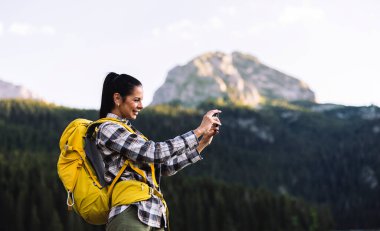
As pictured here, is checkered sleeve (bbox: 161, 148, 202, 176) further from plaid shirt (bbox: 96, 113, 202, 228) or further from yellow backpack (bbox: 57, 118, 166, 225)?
yellow backpack (bbox: 57, 118, 166, 225)

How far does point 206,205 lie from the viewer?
157m

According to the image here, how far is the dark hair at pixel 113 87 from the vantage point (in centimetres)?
632

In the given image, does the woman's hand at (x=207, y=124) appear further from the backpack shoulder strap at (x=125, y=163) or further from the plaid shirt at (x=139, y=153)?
the backpack shoulder strap at (x=125, y=163)

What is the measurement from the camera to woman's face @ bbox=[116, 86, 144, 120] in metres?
6.30

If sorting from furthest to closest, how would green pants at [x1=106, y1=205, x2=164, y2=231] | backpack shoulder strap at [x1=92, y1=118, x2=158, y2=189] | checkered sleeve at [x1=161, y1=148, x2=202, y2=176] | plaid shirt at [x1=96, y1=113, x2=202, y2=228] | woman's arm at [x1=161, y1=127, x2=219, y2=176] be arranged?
checkered sleeve at [x1=161, y1=148, x2=202, y2=176], woman's arm at [x1=161, y1=127, x2=219, y2=176], backpack shoulder strap at [x1=92, y1=118, x2=158, y2=189], plaid shirt at [x1=96, y1=113, x2=202, y2=228], green pants at [x1=106, y1=205, x2=164, y2=231]

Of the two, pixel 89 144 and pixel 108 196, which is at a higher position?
→ pixel 89 144

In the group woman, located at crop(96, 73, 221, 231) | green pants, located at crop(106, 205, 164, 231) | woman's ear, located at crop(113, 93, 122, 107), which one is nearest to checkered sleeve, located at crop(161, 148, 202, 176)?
woman, located at crop(96, 73, 221, 231)

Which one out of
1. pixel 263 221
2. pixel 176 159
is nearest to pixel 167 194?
pixel 263 221

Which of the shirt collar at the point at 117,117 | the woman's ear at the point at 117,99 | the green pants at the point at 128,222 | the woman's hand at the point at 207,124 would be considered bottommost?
the green pants at the point at 128,222

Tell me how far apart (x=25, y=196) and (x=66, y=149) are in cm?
13335

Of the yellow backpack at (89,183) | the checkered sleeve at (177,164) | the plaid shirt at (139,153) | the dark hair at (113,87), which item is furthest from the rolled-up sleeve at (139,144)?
the checkered sleeve at (177,164)

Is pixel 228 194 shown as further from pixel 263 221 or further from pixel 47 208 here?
pixel 47 208

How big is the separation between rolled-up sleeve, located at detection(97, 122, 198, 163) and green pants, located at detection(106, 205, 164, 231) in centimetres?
46

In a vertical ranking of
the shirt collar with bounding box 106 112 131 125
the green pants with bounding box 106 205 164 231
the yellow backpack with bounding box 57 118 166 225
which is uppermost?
the shirt collar with bounding box 106 112 131 125
